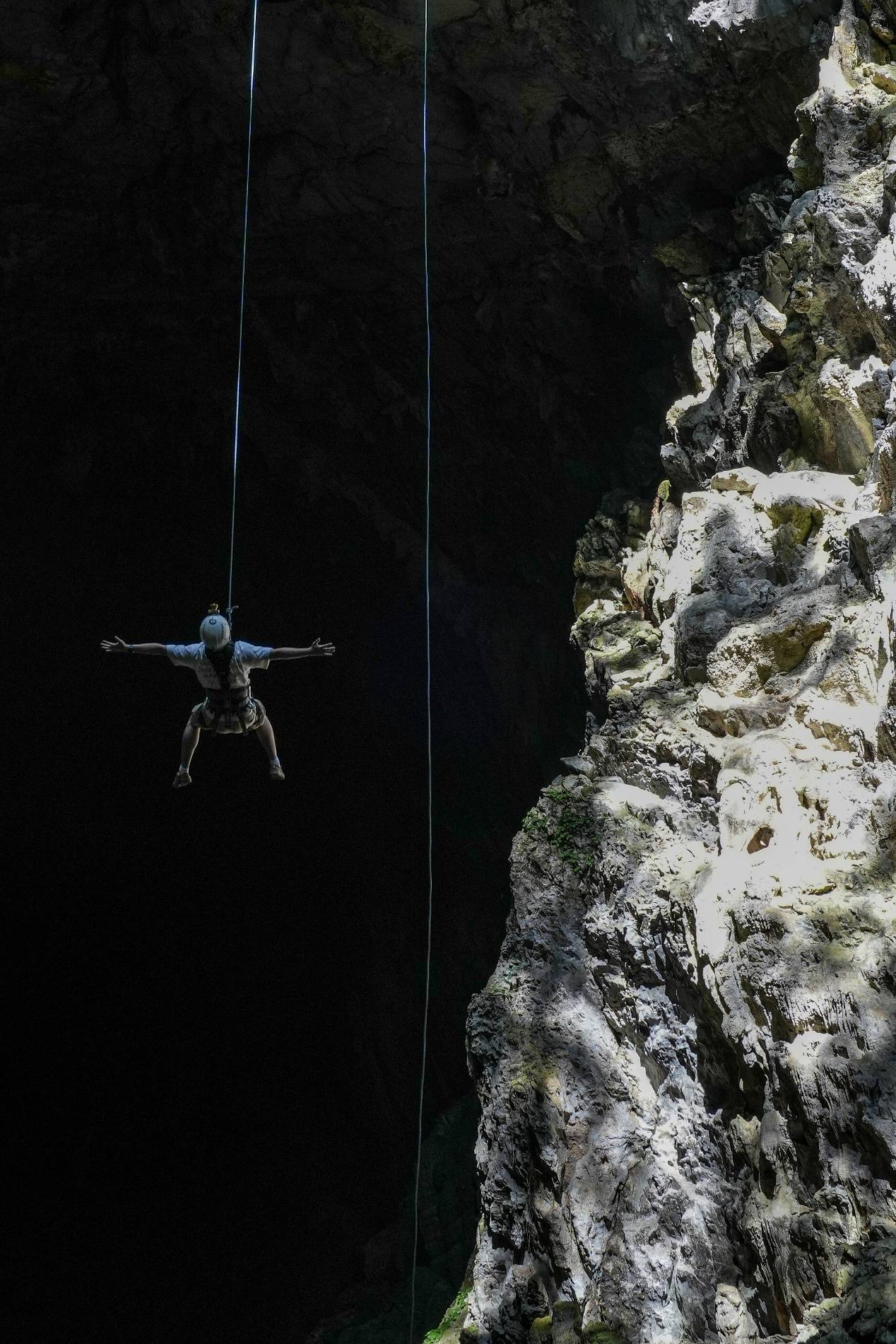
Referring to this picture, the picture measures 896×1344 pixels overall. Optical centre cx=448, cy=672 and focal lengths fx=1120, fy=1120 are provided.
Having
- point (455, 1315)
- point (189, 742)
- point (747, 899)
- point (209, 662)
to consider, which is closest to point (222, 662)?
point (209, 662)

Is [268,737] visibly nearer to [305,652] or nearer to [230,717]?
[230,717]

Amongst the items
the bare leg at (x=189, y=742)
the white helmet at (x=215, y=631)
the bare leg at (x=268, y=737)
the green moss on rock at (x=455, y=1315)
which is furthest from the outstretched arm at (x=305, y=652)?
the green moss on rock at (x=455, y=1315)

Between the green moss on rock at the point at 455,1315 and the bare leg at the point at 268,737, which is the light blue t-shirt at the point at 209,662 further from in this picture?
the green moss on rock at the point at 455,1315

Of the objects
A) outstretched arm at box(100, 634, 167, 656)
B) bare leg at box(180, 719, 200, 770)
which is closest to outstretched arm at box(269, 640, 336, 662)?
outstretched arm at box(100, 634, 167, 656)

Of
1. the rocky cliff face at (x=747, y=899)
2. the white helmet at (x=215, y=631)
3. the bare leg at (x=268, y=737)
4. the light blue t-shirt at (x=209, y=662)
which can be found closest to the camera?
the rocky cliff face at (x=747, y=899)

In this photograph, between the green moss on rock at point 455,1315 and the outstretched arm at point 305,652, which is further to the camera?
the green moss on rock at point 455,1315

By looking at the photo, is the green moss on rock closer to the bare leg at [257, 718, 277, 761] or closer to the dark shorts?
the bare leg at [257, 718, 277, 761]

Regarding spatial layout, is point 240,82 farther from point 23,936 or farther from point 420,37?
point 23,936

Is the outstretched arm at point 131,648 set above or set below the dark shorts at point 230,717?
above

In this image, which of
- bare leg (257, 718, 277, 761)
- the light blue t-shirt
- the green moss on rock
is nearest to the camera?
the light blue t-shirt
